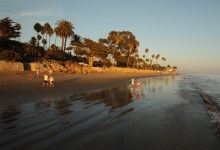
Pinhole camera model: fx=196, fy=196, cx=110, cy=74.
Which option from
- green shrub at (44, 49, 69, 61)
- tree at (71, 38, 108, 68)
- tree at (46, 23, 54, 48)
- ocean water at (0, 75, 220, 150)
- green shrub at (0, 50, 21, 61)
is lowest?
ocean water at (0, 75, 220, 150)

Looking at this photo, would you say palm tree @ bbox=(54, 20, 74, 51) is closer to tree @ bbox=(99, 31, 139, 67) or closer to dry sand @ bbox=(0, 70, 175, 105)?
tree @ bbox=(99, 31, 139, 67)

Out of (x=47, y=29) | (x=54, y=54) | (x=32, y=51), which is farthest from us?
(x=47, y=29)

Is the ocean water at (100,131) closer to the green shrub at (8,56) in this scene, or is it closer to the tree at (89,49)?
the green shrub at (8,56)

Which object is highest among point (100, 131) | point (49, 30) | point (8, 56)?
point (49, 30)

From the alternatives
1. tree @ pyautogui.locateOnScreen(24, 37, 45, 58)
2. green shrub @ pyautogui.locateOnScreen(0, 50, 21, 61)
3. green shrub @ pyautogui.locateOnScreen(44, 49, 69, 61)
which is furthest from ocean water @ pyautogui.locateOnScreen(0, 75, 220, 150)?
green shrub @ pyautogui.locateOnScreen(44, 49, 69, 61)

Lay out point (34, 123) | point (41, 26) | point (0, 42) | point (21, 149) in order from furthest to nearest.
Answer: point (41, 26) < point (0, 42) < point (34, 123) < point (21, 149)

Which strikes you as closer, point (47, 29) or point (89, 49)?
point (89, 49)

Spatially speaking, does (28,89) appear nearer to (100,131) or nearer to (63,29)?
(100,131)

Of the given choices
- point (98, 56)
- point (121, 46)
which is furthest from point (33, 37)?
point (121, 46)

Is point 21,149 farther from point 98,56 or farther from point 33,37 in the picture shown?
point 33,37

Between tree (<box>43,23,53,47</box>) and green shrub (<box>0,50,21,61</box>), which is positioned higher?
tree (<box>43,23,53,47</box>)

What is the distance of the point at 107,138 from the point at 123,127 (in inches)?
73.3

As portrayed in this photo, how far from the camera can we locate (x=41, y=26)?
7506 cm

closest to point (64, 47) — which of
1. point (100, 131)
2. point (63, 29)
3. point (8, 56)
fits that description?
point (63, 29)
